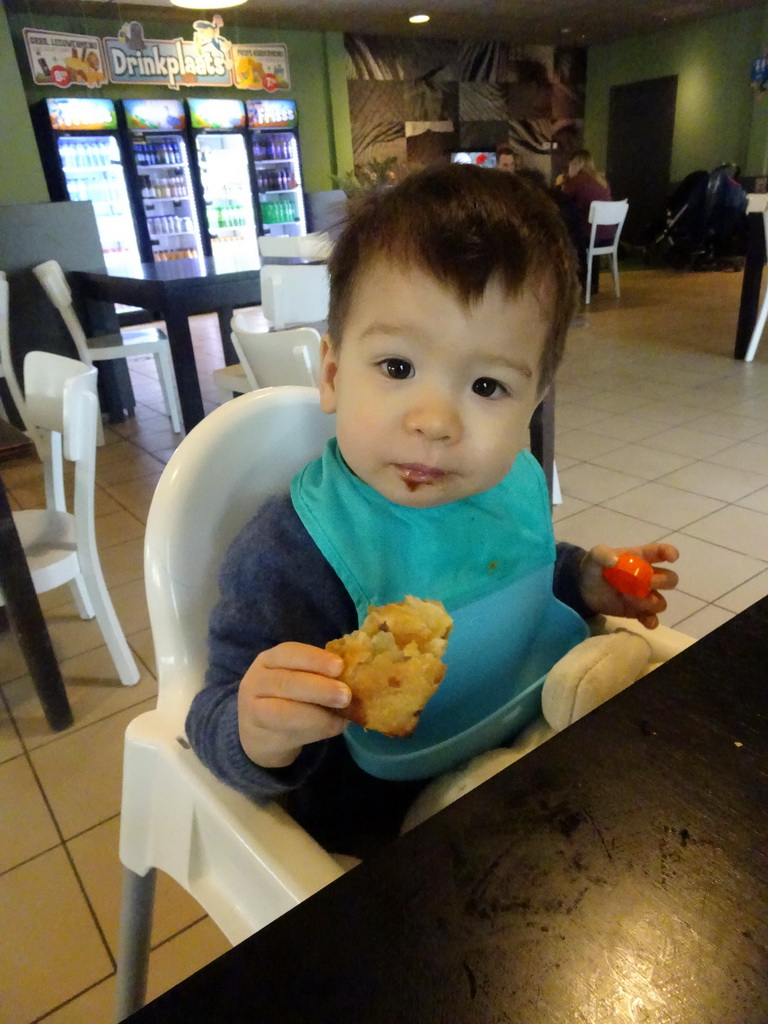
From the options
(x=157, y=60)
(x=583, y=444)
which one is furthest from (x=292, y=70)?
(x=583, y=444)

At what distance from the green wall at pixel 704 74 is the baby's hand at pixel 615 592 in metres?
8.97

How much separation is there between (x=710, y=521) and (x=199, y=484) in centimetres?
211

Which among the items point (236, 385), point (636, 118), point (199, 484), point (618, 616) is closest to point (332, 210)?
point (199, 484)

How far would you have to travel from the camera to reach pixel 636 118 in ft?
29.1

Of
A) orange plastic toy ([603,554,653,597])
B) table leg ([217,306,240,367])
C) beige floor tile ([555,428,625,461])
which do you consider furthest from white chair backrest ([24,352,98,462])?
beige floor tile ([555,428,625,461])

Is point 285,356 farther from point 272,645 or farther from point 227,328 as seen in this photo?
point 227,328

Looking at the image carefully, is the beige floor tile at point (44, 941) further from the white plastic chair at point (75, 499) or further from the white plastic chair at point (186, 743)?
the white plastic chair at point (75, 499)

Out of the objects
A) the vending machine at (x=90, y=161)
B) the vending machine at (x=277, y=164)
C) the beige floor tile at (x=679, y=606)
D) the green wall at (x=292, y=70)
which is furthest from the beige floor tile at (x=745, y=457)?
the green wall at (x=292, y=70)

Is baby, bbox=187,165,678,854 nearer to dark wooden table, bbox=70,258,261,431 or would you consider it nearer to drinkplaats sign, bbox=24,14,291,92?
dark wooden table, bbox=70,258,261,431

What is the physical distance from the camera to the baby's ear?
721mm

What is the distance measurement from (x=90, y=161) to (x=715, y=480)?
588 cm

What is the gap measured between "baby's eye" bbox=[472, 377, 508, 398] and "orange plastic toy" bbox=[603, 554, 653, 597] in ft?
0.81

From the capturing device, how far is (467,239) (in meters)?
0.61

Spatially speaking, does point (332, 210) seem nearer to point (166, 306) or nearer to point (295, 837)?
point (295, 837)
